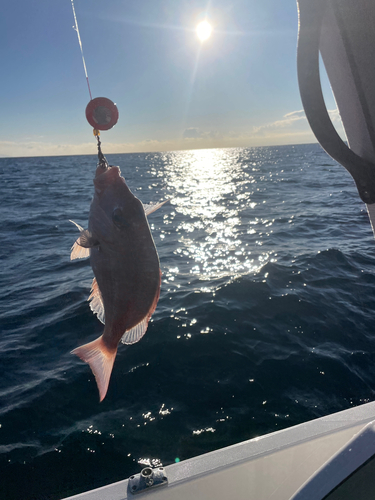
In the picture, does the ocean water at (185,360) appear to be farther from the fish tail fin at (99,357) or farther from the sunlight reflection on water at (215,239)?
the fish tail fin at (99,357)

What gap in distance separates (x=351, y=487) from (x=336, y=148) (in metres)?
1.57

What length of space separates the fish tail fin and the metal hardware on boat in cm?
144

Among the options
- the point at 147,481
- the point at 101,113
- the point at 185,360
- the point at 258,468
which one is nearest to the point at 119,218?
the point at 101,113

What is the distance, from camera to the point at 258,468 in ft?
9.32

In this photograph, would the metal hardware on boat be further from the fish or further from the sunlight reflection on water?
the sunlight reflection on water

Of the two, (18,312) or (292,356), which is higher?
(18,312)

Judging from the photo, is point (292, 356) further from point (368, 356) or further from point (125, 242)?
point (125, 242)

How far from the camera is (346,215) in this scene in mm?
15633

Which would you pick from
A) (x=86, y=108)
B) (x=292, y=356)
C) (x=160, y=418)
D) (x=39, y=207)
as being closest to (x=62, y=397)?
(x=160, y=418)

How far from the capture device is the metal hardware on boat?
2.73 meters

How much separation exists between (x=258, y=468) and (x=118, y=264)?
7.72 ft

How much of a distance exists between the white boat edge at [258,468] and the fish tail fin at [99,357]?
148 centimetres

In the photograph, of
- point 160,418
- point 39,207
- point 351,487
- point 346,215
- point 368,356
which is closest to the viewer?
point 351,487

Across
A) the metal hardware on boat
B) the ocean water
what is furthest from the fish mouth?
the ocean water
